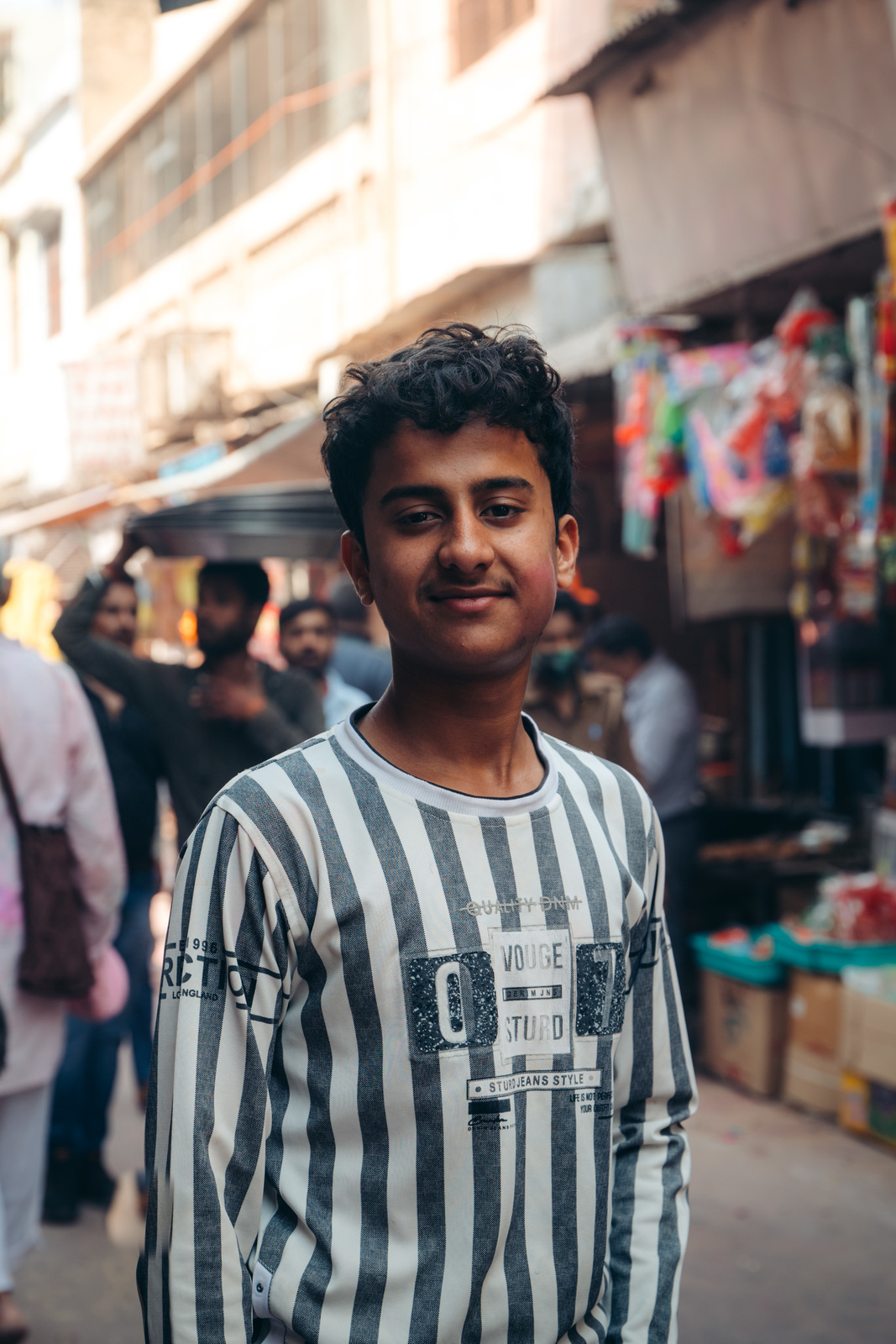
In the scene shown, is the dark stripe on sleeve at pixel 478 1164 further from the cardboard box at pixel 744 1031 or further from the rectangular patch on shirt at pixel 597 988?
the cardboard box at pixel 744 1031

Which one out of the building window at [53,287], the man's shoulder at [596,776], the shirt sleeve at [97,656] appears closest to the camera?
the man's shoulder at [596,776]

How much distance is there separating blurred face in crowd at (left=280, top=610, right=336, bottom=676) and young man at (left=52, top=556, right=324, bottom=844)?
0.86 meters

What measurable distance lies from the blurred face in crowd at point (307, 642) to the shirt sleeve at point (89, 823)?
3.76 feet

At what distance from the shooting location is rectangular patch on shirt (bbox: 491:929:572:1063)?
1.51 meters

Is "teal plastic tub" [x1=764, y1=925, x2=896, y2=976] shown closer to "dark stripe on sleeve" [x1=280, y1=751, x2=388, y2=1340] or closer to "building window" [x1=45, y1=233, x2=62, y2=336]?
"dark stripe on sleeve" [x1=280, y1=751, x2=388, y2=1340]

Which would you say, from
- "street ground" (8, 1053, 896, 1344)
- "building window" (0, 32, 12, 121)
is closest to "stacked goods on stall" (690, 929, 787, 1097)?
"street ground" (8, 1053, 896, 1344)

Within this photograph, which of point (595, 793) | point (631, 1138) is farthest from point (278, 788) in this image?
point (631, 1138)

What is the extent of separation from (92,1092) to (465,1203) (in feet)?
12.0

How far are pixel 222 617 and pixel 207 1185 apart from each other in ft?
8.86

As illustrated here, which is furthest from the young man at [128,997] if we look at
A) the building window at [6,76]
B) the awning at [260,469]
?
the building window at [6,76]

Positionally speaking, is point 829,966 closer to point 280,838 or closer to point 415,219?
point 280,838

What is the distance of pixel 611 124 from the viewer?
254 inches

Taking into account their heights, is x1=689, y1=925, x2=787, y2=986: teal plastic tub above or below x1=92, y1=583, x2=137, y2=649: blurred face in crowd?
below

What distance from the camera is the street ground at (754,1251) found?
12.6 feet
